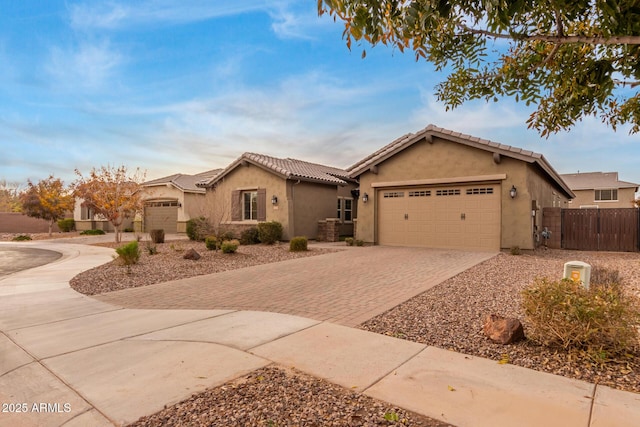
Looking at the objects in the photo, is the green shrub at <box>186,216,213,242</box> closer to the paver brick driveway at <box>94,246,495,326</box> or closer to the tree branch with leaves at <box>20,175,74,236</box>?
the paver brick driveway at <box>94,246,495,326</box>

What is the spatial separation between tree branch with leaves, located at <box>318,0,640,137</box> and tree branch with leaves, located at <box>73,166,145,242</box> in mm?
17829

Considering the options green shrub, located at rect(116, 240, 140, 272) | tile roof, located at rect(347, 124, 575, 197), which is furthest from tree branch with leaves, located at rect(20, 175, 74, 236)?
tile roof, located at rect(347, 124, 575, 197)

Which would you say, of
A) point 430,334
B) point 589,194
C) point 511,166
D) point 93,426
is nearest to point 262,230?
point 511,166

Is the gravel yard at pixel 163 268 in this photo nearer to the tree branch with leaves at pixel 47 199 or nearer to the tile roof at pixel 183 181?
the tile roof at pixel 183 181

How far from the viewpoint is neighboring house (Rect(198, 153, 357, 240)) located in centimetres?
1833

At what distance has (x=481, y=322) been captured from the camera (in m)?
4.96

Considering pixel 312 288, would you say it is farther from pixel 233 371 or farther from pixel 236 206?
pixel 236 206

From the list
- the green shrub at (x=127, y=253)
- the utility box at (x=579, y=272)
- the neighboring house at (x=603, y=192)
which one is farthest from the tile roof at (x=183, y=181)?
the neighboring house at (x=603, y=192)

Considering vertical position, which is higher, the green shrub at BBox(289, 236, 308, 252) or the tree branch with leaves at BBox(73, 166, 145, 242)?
the tree branch with leaves at BBox(73, 166, 145, 242)

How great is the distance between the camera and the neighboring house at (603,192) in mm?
36688

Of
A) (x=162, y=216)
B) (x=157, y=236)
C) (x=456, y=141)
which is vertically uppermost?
(x=456, y=141)

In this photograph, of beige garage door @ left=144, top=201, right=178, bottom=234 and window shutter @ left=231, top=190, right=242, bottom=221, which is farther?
beige garage door @ left=144, top=201, right=178, bottom=234

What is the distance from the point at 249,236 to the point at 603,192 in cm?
3981

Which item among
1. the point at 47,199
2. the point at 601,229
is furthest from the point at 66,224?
the point at 601,229
